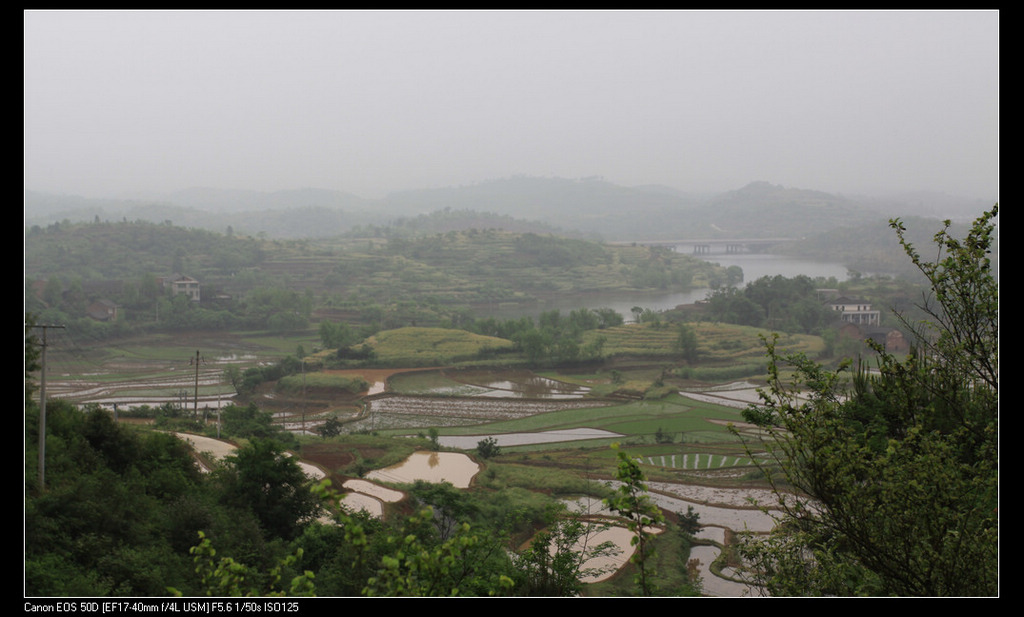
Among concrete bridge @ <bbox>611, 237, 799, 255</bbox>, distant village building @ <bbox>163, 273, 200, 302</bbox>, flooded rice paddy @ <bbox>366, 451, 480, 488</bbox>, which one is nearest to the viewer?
flooded rice paddy @ <bbox>366, 451, 480, 488</bbox>

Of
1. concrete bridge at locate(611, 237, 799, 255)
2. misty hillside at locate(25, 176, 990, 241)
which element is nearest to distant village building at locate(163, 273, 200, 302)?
misty hillside at locate(25, 176, 990, 241)

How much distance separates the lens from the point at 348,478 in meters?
11.0

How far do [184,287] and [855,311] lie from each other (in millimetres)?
32809

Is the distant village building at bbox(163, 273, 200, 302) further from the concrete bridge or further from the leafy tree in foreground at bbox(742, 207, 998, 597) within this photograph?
the leafy tree in foreground at bbox(742, 207, 998, 597)

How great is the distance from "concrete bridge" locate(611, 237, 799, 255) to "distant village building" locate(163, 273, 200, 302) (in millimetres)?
33907

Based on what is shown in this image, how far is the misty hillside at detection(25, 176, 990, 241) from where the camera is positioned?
53.5 m

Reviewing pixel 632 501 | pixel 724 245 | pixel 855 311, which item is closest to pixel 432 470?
pixel 632 501

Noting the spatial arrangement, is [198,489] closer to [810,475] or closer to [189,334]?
[810,475]

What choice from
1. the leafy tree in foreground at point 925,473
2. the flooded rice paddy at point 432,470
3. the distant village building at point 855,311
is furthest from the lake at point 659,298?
the leafy tree in foreground at point 925,473

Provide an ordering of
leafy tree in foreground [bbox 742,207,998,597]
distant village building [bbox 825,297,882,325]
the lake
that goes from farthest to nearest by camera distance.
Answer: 1. the lake
2. distant village building [bbox 825,297,882,325]
3. leafy tree in foreground [bbox 742,207,998,597]

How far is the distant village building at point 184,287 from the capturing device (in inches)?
1336

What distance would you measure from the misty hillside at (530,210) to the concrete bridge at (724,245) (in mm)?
1181
